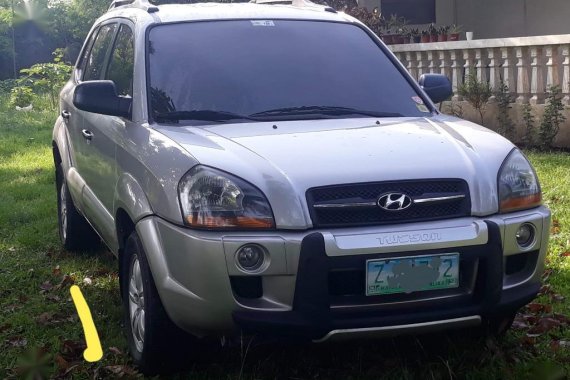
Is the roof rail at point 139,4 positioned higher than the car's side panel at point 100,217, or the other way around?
the roof rail at point 139,4

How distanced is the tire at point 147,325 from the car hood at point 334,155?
→ 0.57 m

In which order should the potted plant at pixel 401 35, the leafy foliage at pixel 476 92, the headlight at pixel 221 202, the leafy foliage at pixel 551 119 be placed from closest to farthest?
the headlight at pixel 221 202, the leafy foliage at pixel 551 119, the leafy foliage at pixel 476 92, the potted plant at pixel 401 35

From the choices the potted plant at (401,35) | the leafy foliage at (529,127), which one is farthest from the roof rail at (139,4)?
the potted plant at (401,35)

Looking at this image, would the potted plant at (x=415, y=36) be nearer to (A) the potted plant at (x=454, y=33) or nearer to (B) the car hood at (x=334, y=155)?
(A) the potted plant at (x=454, y=33)

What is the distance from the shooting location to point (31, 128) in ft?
47.4

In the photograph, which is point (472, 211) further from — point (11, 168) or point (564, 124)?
point (11, 168)

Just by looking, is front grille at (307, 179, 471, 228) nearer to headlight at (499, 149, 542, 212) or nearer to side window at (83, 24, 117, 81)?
headlight at (499, 149, 542, 212)

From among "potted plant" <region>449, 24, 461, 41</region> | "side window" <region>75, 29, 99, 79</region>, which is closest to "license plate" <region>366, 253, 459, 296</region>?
"side window" <region>75, 29, 99, 79</region>

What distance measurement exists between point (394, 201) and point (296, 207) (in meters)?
0.40

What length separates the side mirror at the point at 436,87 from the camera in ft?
16.3

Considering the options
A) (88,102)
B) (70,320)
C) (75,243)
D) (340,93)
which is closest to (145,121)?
(88,102)

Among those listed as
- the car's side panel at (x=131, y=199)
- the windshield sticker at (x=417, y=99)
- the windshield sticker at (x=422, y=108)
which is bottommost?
the car's side panel at (x=131, y=199)

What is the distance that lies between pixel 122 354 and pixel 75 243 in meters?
2.30

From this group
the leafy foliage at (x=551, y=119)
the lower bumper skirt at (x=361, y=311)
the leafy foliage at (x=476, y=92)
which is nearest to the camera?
the lower bumper skirt at (x=361, y=311)
